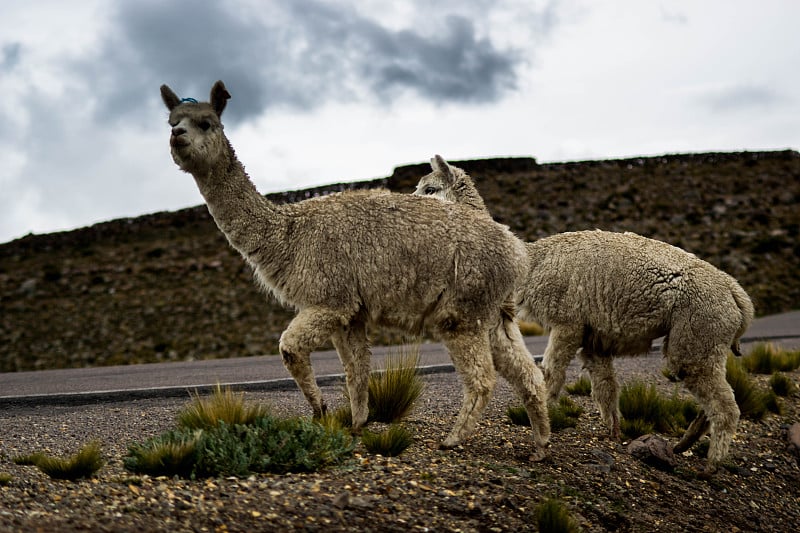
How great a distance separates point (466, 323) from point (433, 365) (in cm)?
737

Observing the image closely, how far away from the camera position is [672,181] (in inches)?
1676

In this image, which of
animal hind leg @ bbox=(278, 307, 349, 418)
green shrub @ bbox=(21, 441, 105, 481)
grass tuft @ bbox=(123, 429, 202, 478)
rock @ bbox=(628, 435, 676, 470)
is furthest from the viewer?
rock @ bbox=(628, 435, 676, 470)

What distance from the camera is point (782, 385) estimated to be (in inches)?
510

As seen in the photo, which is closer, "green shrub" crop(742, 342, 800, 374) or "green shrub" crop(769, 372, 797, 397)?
"green shrub" crop(769, 372, 797, 397)

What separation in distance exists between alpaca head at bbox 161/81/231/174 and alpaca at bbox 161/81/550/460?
1 cm

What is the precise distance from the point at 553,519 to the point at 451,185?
11.3 feet

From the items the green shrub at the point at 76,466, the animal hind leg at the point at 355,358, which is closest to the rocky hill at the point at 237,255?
the animal hind leg at the point at 355,358

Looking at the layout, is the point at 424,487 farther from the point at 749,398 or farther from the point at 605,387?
the point at 749,398

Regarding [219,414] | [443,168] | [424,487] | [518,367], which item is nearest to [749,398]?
[518,367]

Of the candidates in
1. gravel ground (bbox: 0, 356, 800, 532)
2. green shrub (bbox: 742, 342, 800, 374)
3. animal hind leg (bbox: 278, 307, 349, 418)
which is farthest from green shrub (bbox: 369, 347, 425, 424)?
green shrub (bbox: 742, 342, 800, 374)

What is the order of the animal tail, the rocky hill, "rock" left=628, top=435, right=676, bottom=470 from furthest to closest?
the rocky hill
"rock" left=628, top=435, right=676, bottom=470
the animal tail

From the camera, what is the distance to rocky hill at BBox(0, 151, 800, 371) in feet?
92.9

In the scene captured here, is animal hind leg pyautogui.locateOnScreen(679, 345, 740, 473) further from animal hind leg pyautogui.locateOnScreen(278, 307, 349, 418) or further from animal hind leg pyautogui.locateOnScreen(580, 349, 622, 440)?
animal hind leg pyautogui.locateOnScreen(278, 307, 349, 418)

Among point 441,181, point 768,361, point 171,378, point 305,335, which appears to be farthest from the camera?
point 171,378
